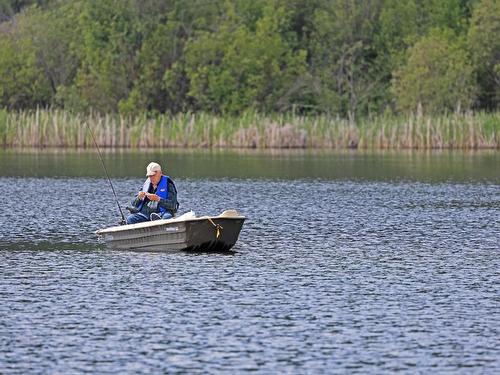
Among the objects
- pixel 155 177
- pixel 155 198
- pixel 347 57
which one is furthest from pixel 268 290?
pixel 347 57

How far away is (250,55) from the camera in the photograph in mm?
83562

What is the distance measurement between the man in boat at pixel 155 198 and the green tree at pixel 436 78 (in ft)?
171

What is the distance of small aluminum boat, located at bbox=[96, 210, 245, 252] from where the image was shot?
2317cm

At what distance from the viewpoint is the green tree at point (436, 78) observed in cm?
7600

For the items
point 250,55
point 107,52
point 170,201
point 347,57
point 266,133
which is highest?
point 107,52

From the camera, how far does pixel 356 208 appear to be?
33.8 m

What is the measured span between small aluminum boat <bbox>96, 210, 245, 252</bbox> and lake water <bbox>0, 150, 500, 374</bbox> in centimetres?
30

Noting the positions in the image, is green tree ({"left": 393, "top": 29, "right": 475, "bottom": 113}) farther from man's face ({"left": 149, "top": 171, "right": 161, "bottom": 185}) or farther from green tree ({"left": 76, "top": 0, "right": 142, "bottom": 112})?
man's face ({"left": 149, "top": 171, "right": 161, "bottom": 185})

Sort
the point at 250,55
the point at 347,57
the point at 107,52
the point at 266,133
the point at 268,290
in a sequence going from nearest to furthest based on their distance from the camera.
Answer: the point at 268,290
the point at 266,133
the point at 250,55
the point at 107,52
the point at 347,57

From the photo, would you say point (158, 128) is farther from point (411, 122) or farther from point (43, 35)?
point (43, 35)

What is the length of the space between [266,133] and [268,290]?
47306 millimetres

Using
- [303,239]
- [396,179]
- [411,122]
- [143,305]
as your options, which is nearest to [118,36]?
[411,122]

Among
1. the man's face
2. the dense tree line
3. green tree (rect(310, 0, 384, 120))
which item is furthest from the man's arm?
green tree (rect(310, 0, 384, 120))

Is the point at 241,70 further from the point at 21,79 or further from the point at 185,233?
the point at 185,233
